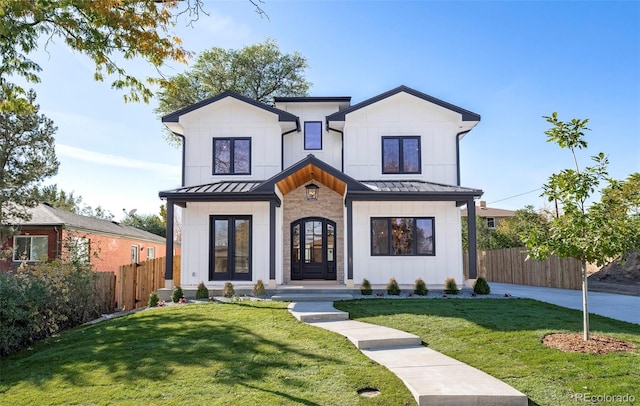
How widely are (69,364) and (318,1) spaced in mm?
10332

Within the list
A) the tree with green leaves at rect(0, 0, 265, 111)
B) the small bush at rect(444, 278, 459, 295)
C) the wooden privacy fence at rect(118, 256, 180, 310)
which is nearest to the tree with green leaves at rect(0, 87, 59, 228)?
the wooden privacy fence at rect(118, 256, 180, 310)

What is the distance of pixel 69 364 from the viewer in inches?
252

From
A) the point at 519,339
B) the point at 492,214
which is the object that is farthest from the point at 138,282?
the point at 492,214

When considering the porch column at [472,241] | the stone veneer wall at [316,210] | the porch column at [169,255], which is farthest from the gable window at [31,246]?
the porch column at [472,241]

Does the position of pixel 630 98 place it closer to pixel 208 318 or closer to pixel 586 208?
pixel 586 208

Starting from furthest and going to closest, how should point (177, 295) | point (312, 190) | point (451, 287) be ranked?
point (312, 190) → point (451, 287) → point (177, 295)

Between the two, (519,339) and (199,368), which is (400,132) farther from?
(199,368)

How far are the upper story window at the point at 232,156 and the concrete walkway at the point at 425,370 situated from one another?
25.3ft

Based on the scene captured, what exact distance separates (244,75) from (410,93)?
1372cm

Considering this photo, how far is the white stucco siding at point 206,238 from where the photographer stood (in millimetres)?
13828

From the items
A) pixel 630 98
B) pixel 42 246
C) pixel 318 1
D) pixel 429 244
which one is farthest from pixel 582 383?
pixel 42 246

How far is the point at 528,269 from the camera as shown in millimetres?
19203

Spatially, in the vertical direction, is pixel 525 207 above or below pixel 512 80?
below

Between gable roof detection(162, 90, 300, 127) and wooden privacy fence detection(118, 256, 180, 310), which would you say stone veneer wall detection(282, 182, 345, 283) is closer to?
gable roof detection(162, 90, 300, 127)
